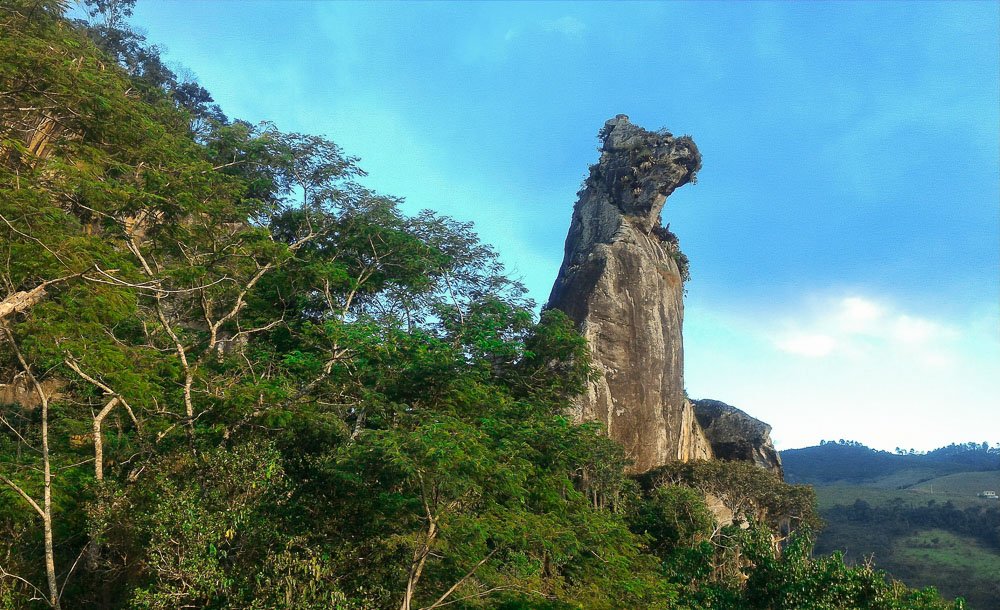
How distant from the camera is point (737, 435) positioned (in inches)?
1308

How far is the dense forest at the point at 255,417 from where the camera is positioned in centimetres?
923

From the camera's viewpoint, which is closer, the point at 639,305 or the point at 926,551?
the point at 639,305

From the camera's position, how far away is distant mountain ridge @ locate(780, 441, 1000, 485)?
10644 centimetres

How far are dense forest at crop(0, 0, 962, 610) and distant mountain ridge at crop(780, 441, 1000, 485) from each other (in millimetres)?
94848

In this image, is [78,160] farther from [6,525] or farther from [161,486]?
[161,486]

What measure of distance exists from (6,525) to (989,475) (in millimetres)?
115103

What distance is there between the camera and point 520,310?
1914 centimetres

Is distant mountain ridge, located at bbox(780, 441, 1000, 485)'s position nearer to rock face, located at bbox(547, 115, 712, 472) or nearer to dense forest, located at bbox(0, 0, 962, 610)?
rock face, located at bbox(547, 115, 712, 472)

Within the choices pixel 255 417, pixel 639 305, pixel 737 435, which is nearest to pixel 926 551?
pixel 737 435

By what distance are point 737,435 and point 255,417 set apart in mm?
28208

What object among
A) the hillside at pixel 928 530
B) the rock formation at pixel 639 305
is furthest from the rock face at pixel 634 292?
Result: the hillside at pixel 928 530

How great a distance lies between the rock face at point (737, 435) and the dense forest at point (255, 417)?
1604 cm

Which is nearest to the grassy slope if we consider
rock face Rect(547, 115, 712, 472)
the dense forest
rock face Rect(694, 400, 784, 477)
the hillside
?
the hillside

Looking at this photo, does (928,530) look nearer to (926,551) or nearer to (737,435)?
(926,551)
